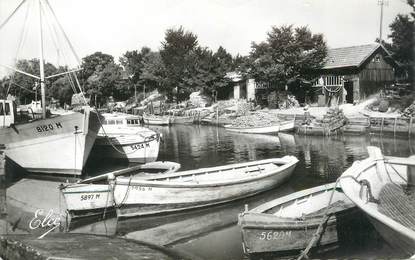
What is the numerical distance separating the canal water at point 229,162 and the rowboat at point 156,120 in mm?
11240

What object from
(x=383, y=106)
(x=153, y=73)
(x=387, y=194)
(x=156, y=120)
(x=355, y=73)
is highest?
(x=153, y=73)

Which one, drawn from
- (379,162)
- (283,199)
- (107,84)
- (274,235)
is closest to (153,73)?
(107,84)

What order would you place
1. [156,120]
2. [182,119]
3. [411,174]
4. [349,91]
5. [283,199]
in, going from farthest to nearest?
[156,120]
[182,119]
[349,91]
[411,174]
[283,199]

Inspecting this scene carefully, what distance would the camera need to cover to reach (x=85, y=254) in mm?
5742

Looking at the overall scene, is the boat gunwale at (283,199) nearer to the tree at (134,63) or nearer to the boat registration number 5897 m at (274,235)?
the boat registration number 5897 m at (274,235)

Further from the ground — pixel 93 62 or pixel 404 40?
pixel 93 62

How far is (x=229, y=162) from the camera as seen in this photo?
23.2 m

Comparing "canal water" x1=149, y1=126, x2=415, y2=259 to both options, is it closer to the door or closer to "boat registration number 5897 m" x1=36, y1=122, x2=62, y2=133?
"boat registration number 5897 m" x1=36, y1=122, x2=62, y2=133

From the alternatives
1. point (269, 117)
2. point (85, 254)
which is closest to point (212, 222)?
point (85, 254)

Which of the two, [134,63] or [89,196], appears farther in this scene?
[134,63]

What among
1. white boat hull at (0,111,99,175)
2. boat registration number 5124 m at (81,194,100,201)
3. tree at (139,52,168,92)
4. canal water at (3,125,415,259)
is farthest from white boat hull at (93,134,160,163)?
tree at (139,52,168,92)

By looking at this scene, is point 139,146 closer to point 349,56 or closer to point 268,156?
point 268,156

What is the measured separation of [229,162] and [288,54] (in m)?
22.1

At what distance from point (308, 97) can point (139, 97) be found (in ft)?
116
